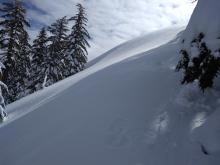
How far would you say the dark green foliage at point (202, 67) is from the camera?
18.4 ft

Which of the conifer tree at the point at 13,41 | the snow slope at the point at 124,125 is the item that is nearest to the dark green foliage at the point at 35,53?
the conifer tree at the point at 13,41

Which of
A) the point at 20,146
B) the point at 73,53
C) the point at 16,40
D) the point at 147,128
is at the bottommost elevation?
the point at 73,53

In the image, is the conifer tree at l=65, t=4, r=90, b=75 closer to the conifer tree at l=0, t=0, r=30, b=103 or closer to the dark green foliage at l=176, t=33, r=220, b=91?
the conifer tree at l=0, t=0, r=30, b=103

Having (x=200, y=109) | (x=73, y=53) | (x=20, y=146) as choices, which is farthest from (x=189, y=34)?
(x=73, y=53)

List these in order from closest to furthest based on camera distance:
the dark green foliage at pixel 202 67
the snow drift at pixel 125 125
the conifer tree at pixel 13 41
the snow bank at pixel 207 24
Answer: the snow drift at pixel 125 125 < the dark green foliage at pixel 202 67 < the snow bank at pixel 207 24 < the conifer tree at pixel 13 41

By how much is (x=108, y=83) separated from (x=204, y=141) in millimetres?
4063

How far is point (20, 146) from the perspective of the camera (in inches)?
280

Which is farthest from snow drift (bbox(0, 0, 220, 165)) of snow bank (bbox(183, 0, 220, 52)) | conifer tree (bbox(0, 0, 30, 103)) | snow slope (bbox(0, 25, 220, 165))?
conifer tree (bbox(0, 0, 30, 103))

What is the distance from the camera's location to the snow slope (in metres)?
5.38

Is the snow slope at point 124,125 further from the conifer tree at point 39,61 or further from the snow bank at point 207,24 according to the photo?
the conifer tree at point 39,61

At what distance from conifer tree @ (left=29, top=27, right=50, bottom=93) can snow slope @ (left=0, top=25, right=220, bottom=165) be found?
18.1 metres

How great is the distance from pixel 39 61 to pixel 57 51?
271 cm

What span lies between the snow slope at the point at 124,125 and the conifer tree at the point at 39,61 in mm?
18054

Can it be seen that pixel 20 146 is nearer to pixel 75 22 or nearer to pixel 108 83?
pixel 108 83
